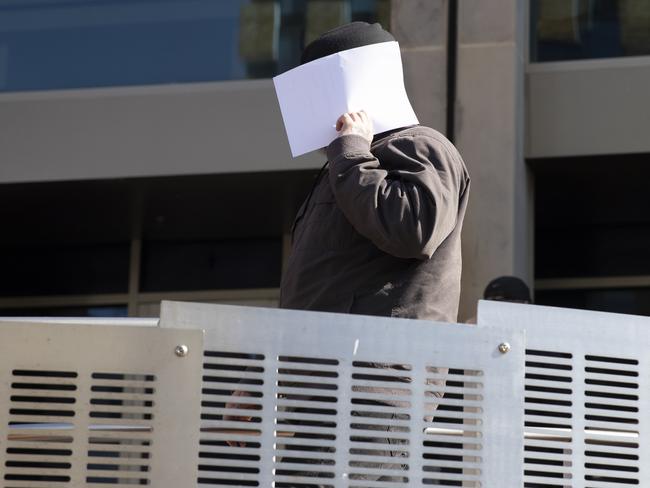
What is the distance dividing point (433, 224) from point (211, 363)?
0.52 meters

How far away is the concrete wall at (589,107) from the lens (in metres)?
8.57

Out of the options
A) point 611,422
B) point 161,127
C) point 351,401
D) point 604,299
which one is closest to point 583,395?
point 611,422

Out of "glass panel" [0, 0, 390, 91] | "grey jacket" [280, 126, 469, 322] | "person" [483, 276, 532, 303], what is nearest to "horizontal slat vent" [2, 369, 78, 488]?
"grey jacket" [280, 126, 469, 322]

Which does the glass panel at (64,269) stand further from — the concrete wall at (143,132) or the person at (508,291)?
the person at (508,291)

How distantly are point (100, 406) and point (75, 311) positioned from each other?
855cm

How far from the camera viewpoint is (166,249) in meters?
10.5

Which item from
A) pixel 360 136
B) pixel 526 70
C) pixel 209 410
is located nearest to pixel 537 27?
pixel 526 70

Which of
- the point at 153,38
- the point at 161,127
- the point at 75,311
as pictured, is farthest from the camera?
the point at 75,311

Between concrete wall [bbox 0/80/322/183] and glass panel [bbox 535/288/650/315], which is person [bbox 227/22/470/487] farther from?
glass panel [bbox 535/288/650/315]

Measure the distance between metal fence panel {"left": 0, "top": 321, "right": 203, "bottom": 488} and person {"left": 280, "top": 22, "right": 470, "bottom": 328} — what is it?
1.40 ft

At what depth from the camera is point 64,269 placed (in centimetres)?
1075

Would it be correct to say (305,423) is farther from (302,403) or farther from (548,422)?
(548,422)

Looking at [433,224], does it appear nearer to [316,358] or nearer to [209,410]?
[316,358]

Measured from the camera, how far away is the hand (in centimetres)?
271
